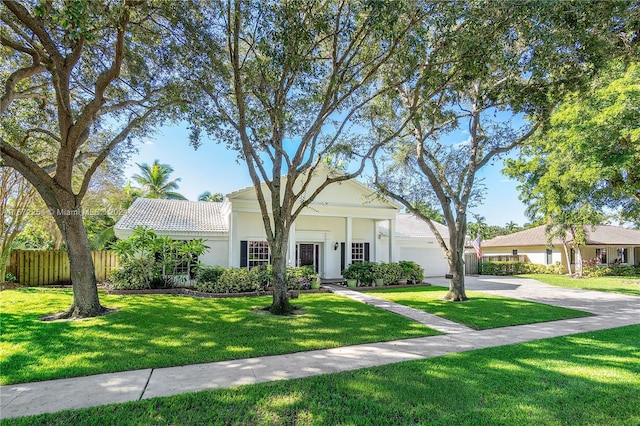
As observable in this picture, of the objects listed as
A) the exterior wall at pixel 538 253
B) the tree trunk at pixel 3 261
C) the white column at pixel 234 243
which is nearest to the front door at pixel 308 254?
the white column at pixel 234 243

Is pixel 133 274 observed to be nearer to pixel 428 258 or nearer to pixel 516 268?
pixel 428 258

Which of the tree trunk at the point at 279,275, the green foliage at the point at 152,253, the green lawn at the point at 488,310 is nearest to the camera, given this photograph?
the green lawn at the point at 488,310

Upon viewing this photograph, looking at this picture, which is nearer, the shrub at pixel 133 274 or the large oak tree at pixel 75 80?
the large oak tree at pixel 75 80

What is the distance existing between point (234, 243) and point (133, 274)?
434cm

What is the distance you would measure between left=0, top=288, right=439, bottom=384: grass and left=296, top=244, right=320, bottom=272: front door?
7680 mm

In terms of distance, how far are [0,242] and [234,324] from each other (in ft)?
45.5

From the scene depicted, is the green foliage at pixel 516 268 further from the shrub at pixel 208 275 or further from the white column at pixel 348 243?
the shrub at pixel 208 275

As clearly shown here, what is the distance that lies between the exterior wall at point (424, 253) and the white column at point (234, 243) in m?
9.25

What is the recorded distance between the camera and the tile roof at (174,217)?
15502 millimetres

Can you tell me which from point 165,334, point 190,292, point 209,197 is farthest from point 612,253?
point 209,197

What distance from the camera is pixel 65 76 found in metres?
7.73

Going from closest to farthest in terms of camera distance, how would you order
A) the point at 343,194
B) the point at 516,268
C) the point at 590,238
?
1. the point at 343,194
2. the point at 516,268
3. the point at 590,238

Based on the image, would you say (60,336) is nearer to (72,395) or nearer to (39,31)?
(72,395)

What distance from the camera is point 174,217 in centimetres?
1730
